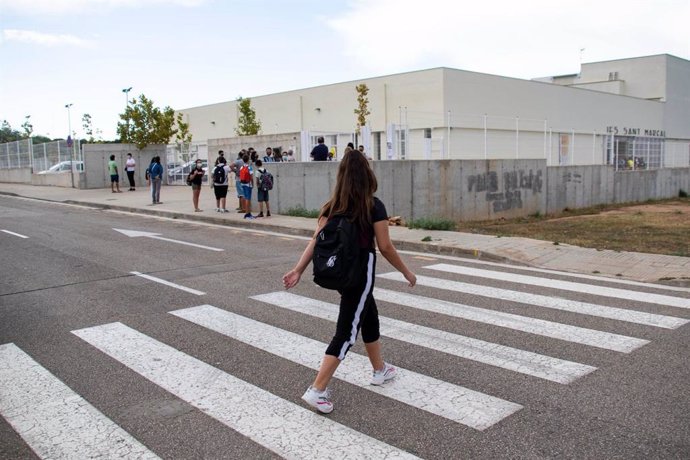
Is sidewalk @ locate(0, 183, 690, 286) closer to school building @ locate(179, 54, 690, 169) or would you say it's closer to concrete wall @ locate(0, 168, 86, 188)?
school building @ locate(179, 54, 690, 169)

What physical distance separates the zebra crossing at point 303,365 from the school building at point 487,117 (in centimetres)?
1198

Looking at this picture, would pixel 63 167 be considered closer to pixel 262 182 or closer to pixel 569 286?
pixel 262 182

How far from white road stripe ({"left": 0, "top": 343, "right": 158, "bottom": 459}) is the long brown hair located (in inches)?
80.0

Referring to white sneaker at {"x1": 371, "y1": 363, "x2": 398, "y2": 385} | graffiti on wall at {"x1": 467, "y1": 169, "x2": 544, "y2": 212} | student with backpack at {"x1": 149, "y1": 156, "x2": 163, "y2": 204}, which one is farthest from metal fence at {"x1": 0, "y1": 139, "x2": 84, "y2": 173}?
white sneaker at {"x1": 371, "y1": 363, "x2": 398, "y2": 385}

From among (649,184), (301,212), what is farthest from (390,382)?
(649,184)

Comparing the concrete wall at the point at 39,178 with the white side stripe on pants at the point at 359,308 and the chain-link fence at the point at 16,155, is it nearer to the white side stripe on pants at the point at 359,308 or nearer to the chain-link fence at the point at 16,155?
the chain-link fence at the point at 16,155

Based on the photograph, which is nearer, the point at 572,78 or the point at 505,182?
the point at 505,182

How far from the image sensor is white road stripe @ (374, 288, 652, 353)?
6.07 meters

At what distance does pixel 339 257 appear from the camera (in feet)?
14.3

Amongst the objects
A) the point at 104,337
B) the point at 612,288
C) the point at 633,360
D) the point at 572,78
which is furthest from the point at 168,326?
the point at 572,78

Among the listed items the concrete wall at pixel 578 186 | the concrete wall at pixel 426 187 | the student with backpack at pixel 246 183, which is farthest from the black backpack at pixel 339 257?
the concrete wall at pixel 578 186

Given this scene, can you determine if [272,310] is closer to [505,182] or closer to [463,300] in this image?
[463,300]

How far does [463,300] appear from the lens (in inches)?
308

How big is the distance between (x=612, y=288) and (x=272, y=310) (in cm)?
465
